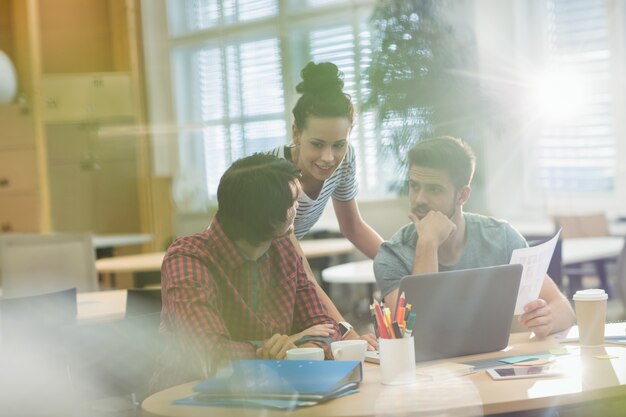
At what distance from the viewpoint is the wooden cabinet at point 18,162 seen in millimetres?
1197

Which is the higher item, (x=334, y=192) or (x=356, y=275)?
(x=334, y=192)

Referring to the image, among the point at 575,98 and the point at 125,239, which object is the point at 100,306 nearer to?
the point at 125,239

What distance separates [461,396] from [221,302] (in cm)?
37

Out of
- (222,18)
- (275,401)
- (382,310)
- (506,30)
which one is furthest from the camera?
(506,30)

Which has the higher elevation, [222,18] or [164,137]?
[222,18]

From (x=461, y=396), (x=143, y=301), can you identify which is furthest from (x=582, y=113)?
(x=461, y=396)

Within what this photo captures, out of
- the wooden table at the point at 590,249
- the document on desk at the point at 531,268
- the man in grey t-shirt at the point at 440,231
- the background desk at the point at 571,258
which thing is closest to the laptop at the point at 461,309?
the document on desk at the point at 531,268

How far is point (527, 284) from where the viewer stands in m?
1.21

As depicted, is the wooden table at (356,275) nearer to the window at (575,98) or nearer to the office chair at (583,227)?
the window at (575,98)

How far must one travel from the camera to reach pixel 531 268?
1200mm

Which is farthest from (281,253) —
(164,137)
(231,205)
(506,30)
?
(506,30)

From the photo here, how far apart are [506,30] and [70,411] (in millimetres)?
1092

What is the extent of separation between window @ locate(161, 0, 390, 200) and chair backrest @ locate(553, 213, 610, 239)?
73.9 inches

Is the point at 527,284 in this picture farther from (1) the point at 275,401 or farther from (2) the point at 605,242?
(2) the point at 605,242
